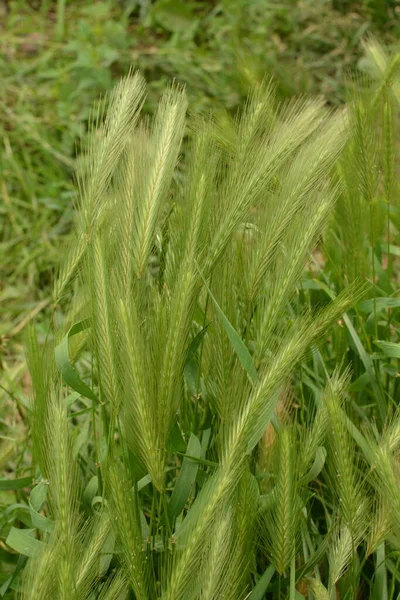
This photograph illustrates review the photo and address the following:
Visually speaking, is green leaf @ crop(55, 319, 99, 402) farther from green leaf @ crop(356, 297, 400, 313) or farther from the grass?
green leaf @ crop(356, 297, 400, 313)

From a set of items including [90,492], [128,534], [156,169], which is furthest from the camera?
[90,492]

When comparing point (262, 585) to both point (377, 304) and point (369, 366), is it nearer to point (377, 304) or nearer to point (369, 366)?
point (369, 366)

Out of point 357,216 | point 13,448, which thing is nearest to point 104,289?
point 357,216

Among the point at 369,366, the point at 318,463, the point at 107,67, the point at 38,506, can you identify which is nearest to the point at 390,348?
the point at 369,366

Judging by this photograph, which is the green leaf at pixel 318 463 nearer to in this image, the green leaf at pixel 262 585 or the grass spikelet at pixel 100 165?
the green leaf at pixel 262 585

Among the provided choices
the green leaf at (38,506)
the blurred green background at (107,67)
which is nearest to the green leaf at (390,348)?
the green leaf at (38,506)

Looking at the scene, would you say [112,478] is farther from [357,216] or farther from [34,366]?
[357,216]
